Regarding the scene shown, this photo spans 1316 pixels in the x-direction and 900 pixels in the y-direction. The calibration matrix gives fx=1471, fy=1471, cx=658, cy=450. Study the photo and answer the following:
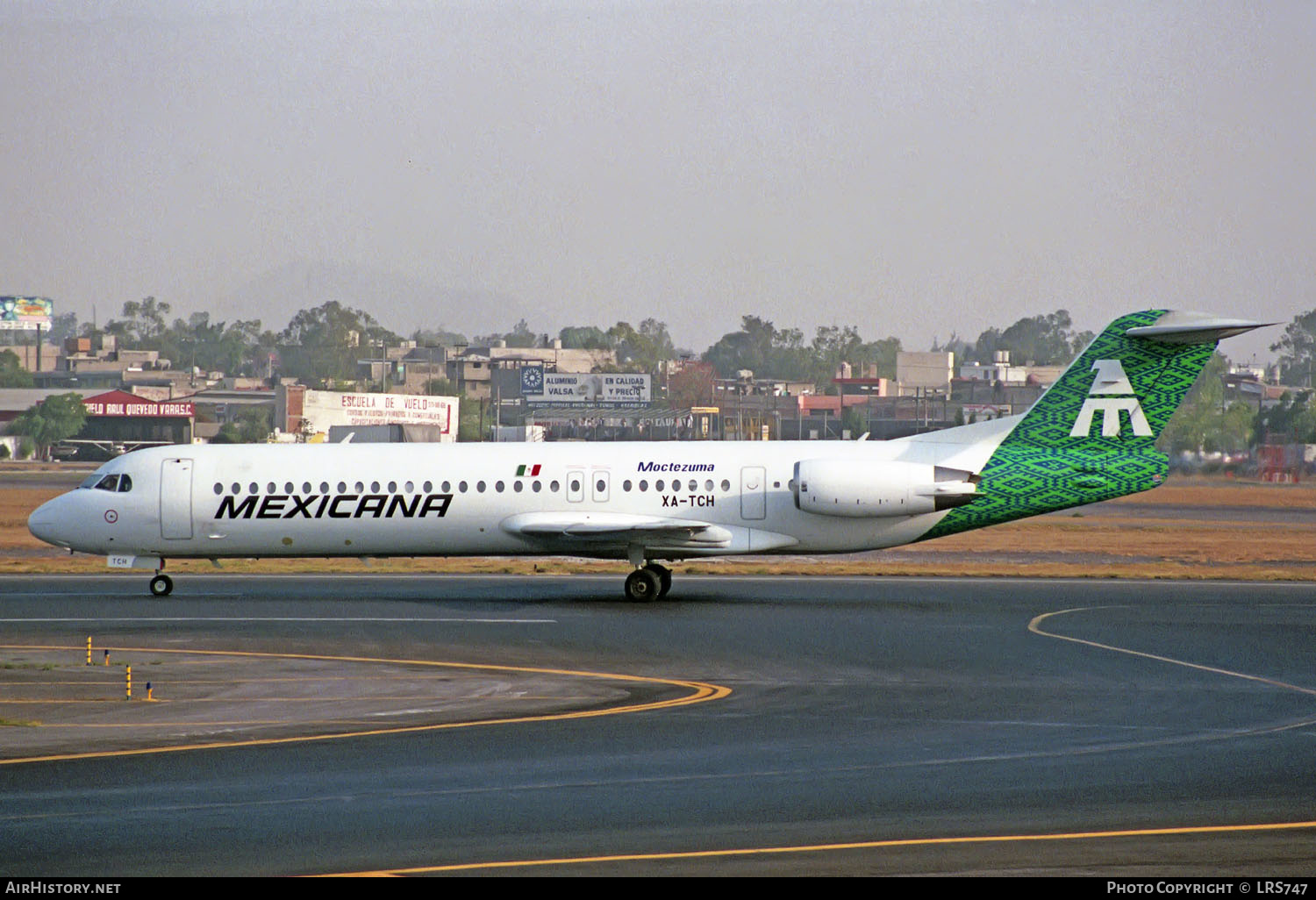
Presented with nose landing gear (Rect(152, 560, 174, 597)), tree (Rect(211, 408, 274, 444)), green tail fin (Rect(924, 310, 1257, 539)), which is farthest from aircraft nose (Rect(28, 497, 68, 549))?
tree (Rect(211, 408, 274, 444))

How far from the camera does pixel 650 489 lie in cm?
3027

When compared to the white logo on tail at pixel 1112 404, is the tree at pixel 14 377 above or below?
above

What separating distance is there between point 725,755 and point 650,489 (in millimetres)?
16083

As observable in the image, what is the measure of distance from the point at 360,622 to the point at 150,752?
37.5ft

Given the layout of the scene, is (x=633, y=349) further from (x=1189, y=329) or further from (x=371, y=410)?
(x=1189, y=329)

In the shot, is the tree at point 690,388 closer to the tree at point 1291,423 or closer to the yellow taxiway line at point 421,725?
the tree at point 1291,423

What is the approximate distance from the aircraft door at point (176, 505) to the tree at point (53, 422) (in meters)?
90.2

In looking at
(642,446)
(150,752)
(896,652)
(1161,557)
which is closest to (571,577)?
(642,446)

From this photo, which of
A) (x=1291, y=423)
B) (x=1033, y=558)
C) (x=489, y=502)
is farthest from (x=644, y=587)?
(x=1291, y=423)

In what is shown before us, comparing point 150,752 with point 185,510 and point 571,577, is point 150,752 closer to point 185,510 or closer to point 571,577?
point 185,510

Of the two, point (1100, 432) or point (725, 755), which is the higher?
point (1100, 432)

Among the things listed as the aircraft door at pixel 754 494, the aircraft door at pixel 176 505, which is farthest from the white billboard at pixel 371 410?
the aircraft door at pixel 754 494

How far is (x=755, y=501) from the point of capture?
30.0m

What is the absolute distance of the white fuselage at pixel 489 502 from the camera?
1178 inches
